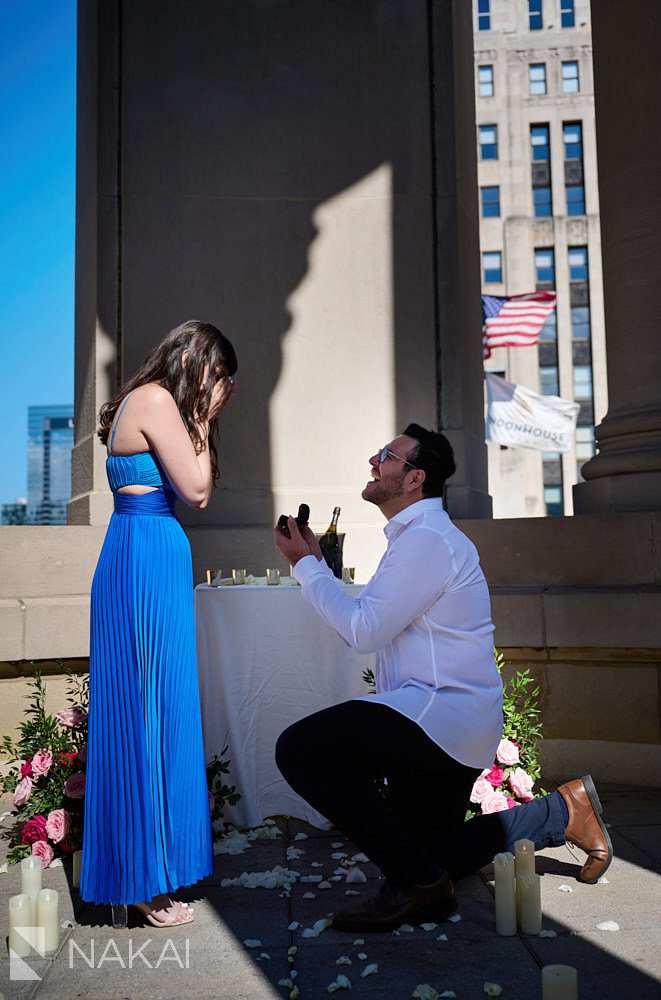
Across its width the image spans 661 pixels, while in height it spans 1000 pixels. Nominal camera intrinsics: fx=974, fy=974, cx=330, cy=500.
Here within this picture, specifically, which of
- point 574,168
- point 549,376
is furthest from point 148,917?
point 574,168

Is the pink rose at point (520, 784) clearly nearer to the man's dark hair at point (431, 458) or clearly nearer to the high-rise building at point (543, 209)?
the man's dark hair at point (431, 458)

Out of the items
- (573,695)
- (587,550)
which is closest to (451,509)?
(587,550)

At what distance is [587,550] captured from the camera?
5684 millimetres

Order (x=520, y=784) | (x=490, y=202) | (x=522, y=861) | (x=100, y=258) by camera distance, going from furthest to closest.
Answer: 1. (x=490, y=202)
2. (x=100, y=258)
3. (x=520, y=784)
4. (x=522, y=861)

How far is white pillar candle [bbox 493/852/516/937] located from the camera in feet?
10.6

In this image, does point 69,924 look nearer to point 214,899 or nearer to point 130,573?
point 214,899

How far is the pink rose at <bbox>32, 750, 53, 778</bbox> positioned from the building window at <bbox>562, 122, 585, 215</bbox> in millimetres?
62610

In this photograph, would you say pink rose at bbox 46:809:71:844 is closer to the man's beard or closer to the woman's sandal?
the woman's sandal

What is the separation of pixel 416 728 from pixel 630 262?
12.3 feet

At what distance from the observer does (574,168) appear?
62.5 m

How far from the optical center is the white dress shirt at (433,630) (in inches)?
131

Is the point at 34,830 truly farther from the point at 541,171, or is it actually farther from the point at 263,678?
the point at 541,171

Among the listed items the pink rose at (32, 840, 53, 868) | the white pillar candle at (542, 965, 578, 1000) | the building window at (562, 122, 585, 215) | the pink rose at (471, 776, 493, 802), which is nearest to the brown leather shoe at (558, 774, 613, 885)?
the pink rose at (471, 776, 493, 802)

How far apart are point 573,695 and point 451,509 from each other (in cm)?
152
